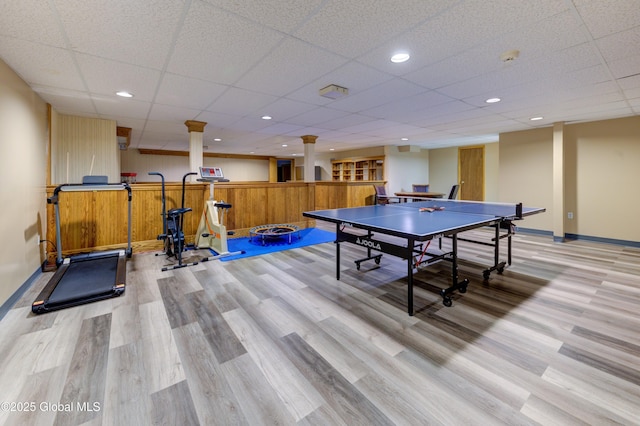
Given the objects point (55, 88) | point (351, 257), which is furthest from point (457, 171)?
point (55, 88)

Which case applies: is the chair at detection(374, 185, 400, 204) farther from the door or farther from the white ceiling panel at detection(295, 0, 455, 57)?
the white ceiling panel at detection(295, 0, 455, 57)

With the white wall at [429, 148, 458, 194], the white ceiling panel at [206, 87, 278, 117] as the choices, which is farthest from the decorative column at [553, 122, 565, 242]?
the white ceiling panel at [206, 87, 278, 117]

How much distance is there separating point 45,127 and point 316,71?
4191 mm

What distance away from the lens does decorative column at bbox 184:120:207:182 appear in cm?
533

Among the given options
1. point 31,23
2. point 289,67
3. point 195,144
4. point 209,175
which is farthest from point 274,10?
point 195,144

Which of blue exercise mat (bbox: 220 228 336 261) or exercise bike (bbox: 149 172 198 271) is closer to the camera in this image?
exercise bike (bbox: 149 172 198 271)

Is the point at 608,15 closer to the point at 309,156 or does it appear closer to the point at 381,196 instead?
the point at 309,156

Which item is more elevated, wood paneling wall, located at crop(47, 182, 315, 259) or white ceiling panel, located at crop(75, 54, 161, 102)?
white ceiling panel, located at crop(75, 54, 161, 102)

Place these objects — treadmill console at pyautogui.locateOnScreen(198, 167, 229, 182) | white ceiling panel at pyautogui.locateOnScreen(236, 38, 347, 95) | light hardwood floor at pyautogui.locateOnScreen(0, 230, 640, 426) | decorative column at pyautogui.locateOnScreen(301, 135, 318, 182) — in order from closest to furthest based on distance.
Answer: light hardwood floor at pyautogui.locateOnScreen(0, 230, 640, 426)
white ceiling panel at pyautogui.locateOnScreen(236, 38, 347, 95)
treadmill console at pyautogui.locateOnScreen(198, 167, 229, 182)
decorative column at pyautogui.locateOnScreen(301, 135, 318, 182)

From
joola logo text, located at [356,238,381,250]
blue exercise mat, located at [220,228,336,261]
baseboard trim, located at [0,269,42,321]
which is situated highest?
joola logo text, located at [356,238,381,250]

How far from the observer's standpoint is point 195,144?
5.44 m

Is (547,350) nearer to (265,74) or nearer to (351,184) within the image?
(265,74)

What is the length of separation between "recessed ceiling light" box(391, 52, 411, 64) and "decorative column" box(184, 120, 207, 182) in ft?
13.5

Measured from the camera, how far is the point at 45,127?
13.3 feet
